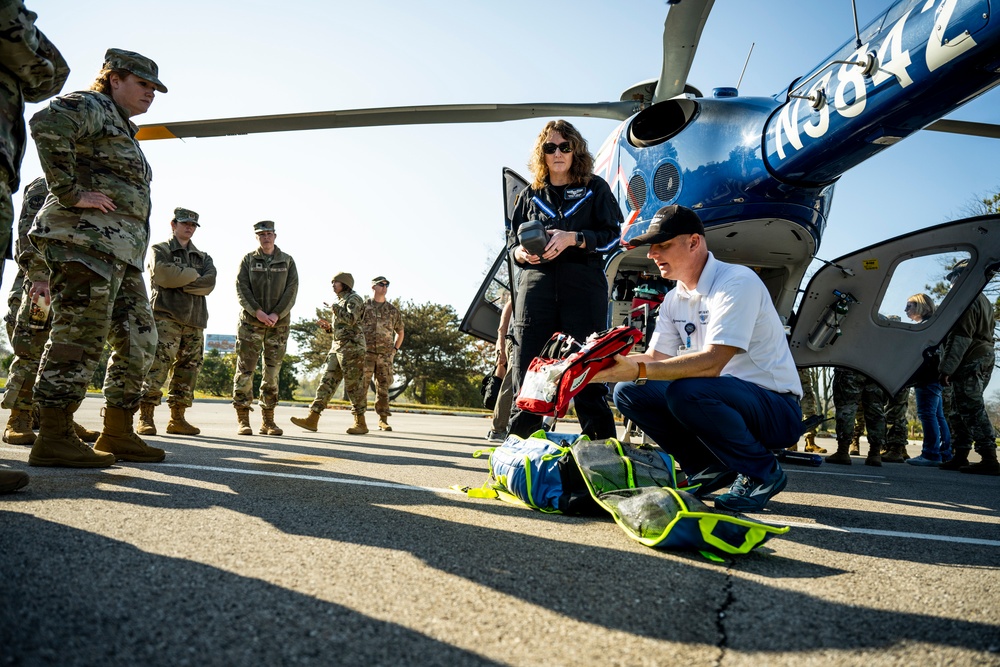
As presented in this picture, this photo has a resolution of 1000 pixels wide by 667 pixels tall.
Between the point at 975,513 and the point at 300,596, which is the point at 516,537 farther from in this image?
the point at 975,513

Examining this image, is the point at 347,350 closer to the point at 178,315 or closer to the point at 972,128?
the point at 178,315

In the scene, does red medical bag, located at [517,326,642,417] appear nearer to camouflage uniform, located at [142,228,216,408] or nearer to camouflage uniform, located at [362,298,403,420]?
camouflage uniform, located at [142,228,216,408]

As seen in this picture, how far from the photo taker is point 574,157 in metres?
3.38

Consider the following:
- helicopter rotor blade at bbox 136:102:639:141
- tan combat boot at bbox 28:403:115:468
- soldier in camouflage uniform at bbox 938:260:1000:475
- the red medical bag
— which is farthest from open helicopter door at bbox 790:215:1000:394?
tan combat boot at bbox 28:403:115:468

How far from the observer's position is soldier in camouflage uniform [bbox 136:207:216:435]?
18.0ft

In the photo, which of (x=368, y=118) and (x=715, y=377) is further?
(x=368, y=118)

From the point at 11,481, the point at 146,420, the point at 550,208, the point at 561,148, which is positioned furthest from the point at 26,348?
the point at 561,148

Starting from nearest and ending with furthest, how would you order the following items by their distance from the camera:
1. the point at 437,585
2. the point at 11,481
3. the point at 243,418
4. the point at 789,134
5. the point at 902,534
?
the point at 437,585
the point at 11,481
the point at 902,534
the point at 789,134
the point at 243,418

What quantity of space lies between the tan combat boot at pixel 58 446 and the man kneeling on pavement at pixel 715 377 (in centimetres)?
257

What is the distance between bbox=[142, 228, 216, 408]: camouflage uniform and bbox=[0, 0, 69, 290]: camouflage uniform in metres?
3.15

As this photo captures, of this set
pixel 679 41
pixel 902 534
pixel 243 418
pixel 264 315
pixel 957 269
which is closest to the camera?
pixel 902 534

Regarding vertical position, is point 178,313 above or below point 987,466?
above

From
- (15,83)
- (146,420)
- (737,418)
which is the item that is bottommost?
(146,420)

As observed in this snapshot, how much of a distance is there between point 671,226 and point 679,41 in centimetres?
290
